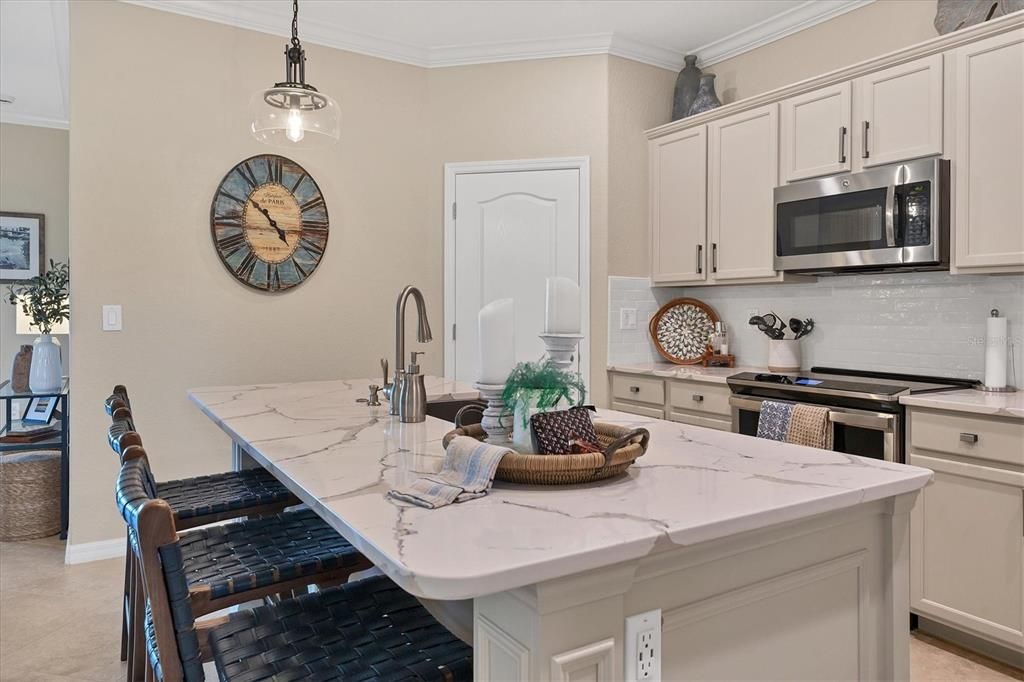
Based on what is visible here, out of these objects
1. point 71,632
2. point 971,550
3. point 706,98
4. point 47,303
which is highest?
point 706,98

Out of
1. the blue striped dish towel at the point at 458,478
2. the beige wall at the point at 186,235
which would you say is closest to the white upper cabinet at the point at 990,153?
the blue striped dish towel at the point at 458,478

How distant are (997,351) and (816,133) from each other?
48.8 inches

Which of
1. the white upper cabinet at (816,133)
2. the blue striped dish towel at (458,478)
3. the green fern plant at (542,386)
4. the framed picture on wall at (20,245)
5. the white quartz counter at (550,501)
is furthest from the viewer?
the framed picture on wall at (20,245)

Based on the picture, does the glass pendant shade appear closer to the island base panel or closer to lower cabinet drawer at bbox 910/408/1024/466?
the island base panel

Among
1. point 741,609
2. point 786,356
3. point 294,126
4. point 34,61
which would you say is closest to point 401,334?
point 294,126

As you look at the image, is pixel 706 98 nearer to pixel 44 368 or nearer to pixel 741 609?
pixel 741 609

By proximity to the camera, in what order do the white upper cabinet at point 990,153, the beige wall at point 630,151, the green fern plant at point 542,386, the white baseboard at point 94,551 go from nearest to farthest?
1. the green fern plant at point 542,386
2. the white upper cabinet at point 990,153
3. the white baseboard at point 94,551
4. the beige wall at point 630,151

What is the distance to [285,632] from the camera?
51.5 inches

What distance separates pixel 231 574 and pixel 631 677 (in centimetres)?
90

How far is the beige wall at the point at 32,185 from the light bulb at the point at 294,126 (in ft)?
14.1

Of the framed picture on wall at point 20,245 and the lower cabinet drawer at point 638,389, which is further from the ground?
the framed picture on wall at point 20,245

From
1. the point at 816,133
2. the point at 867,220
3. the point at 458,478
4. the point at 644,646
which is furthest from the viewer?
Answer: the point at 816,133

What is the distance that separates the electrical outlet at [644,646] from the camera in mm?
982

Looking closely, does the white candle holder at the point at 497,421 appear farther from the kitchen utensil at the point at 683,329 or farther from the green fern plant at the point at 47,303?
the green fern plant at the point at 47,303
